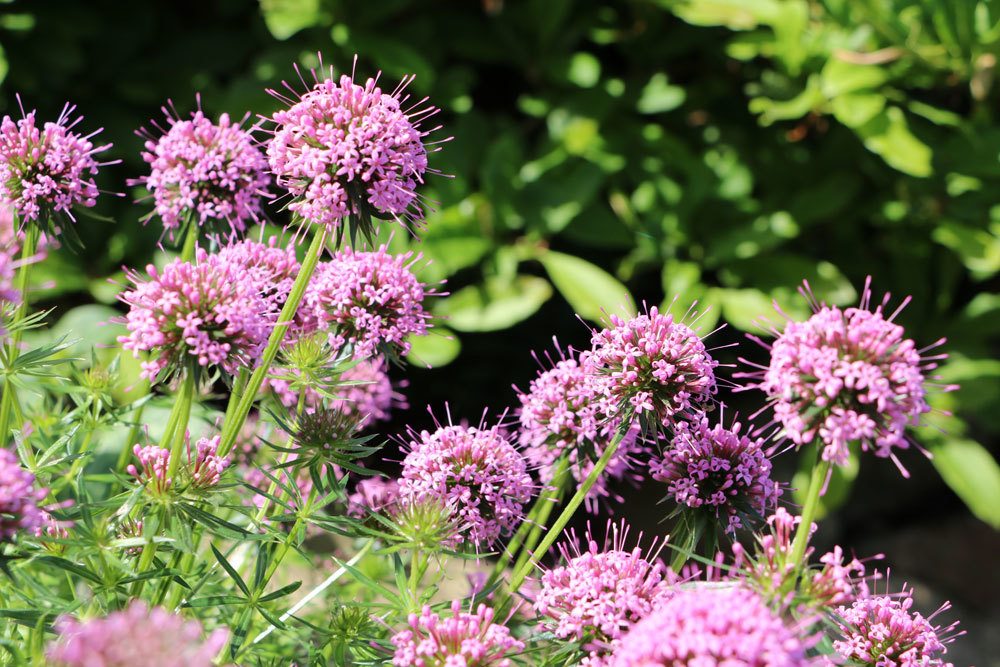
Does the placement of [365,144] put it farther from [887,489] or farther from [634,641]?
[887,489]

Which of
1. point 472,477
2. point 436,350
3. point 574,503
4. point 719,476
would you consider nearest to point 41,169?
point 472,477

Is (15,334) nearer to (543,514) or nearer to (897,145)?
(543,514)

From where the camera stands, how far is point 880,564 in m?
3.32

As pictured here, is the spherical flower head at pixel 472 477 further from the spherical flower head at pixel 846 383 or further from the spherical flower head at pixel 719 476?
the spherical flower head at pixel 846 383

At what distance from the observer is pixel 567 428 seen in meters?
1.26

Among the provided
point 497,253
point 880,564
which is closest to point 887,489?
point 880,564

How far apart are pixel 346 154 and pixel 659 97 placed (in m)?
1.83

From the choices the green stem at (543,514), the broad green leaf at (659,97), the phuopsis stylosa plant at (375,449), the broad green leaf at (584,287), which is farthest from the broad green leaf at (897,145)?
the green stem at (543,514)

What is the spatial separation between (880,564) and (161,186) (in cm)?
285

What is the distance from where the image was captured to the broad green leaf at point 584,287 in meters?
2.41

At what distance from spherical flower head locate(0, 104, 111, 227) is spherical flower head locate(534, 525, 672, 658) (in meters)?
0.75

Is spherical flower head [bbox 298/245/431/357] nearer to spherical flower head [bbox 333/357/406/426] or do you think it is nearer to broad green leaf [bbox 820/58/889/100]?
spherical flower head [bbox 333/357/406/426]

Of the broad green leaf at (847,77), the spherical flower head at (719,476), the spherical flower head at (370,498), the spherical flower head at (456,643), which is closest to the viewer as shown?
the spherical flower head at (456,643)

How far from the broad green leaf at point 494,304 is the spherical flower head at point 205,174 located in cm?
126
